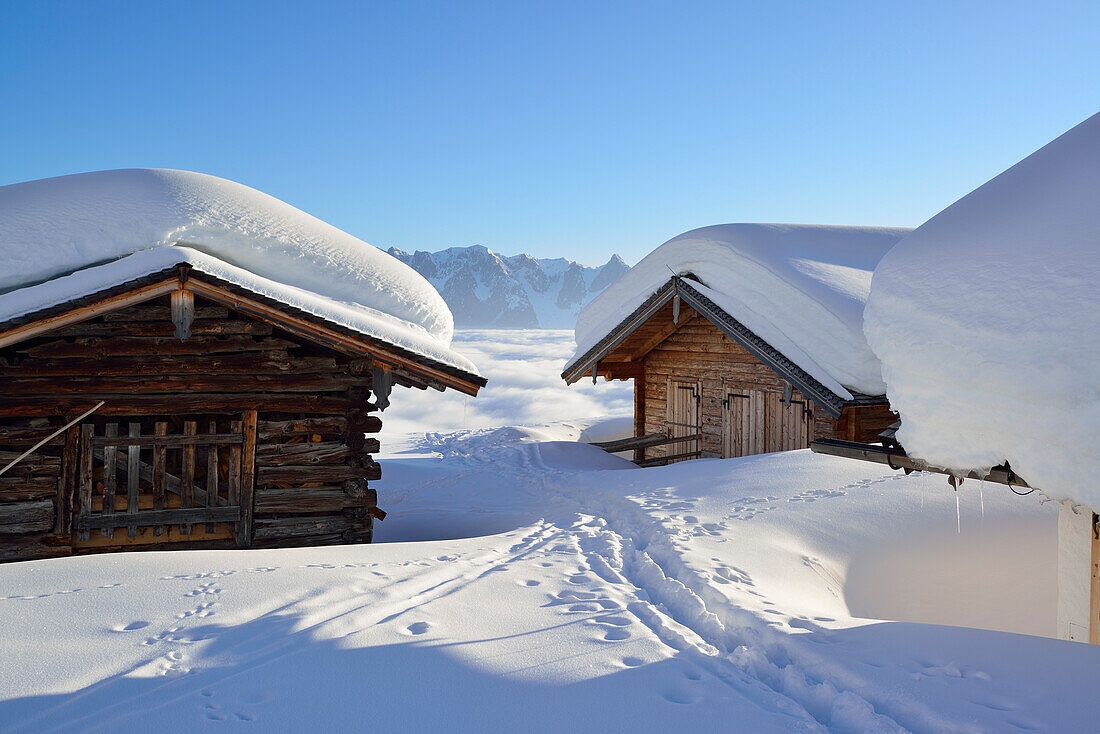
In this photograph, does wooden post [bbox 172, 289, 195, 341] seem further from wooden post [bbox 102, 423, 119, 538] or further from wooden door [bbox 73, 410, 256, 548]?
wooden post [bbox 102, 423, 119, 538]

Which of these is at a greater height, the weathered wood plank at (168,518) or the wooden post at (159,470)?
the wooden post at (159,470)

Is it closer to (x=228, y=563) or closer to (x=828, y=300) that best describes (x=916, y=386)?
(x=228, y=563)

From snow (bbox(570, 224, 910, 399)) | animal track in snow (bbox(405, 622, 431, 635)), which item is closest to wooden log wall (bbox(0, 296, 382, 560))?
animal track in snow (bbox(405, 622, 431, 635))

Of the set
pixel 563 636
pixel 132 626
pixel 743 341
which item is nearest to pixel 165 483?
pixel 132 626

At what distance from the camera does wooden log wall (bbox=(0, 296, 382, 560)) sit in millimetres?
6406

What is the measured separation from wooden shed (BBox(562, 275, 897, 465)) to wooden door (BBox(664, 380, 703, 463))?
2cm

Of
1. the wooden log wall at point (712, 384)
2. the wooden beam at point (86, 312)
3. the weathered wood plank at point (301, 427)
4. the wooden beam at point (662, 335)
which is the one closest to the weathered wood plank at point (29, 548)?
the wooden beam at point (86, 312)

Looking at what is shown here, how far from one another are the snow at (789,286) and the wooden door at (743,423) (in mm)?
1960

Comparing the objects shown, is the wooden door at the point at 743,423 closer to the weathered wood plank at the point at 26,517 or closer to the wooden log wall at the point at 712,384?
the wooden log wall at the point at 712,384

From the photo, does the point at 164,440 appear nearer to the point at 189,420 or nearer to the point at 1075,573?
the point at 189,420

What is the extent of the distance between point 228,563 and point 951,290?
5.98 m

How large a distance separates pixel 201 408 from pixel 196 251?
160 centimetres

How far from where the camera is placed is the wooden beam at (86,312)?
230 inches

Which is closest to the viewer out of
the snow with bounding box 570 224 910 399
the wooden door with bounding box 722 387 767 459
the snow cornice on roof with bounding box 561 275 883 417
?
the snow cornice on roof with bounding box 561 275 883 417
